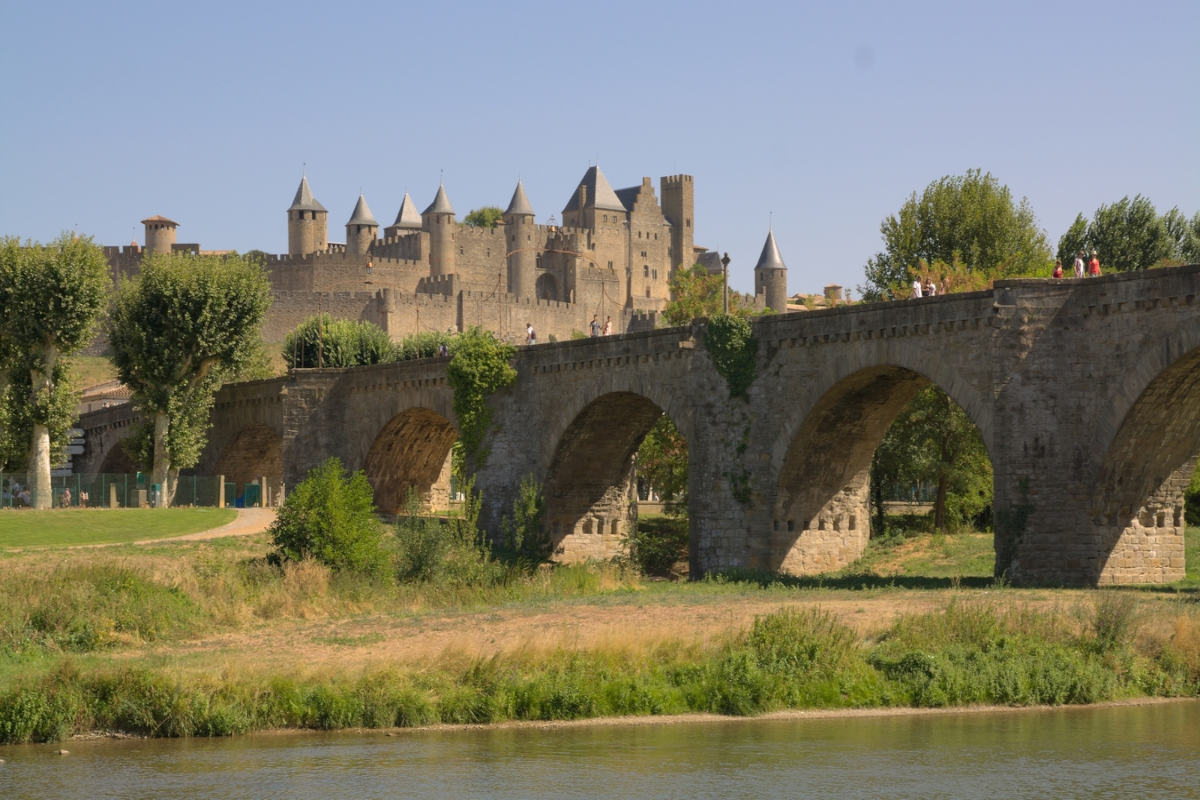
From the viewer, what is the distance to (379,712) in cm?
2062

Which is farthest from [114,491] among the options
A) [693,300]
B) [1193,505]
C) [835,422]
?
[1193,505]

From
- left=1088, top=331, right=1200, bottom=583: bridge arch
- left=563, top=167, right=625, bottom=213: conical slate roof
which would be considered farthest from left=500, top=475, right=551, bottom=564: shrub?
left=563, top=167, right=625, bottom=213: conical slate roof

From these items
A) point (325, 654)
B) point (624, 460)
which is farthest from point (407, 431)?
point (325, 654)

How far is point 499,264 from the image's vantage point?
364 ft

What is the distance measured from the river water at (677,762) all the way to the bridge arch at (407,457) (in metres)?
28.7

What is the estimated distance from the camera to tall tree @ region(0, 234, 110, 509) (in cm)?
4494

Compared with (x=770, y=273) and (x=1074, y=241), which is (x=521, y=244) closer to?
(x=770, y=273)

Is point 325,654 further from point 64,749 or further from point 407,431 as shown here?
point 407,431

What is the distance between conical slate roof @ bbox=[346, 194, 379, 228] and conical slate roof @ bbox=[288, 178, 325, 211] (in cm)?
255

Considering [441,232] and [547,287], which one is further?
[547,287]

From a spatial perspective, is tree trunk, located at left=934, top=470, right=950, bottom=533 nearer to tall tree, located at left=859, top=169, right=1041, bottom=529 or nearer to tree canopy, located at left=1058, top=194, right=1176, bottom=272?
tall tree, located at left=859, top=169, right=1041, bottom=529

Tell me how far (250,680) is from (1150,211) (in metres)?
44.1

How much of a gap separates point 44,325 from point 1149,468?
1144 inches

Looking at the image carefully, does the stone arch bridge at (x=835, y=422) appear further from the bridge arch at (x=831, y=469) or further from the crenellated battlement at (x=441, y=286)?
the crenellated battlement at (x=441, y=286)
